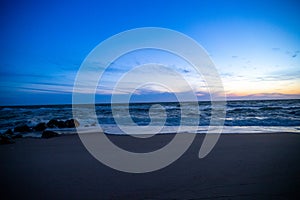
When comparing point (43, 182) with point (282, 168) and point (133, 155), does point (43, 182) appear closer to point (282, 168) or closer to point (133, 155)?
point (133, 155)

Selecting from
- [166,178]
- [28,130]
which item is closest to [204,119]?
[28,130]

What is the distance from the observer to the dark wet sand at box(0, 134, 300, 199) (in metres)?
3.31

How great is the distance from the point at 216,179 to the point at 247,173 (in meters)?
0.79

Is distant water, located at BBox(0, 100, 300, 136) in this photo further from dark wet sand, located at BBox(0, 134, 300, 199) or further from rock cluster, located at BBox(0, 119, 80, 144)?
dark wet sand, located at BBox(0, 134, 300, 199)

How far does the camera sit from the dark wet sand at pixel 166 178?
10.9 feet

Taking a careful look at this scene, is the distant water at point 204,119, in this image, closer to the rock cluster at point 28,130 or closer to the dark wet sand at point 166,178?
the rock cluster at point 28,130

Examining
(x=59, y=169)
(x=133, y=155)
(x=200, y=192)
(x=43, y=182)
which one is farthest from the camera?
(x=133, y=155)

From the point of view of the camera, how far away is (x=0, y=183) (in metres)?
3.84

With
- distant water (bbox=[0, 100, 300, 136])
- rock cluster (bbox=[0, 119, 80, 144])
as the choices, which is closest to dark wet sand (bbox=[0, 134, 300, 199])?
rock cluster (bbox=[0, 119, 80, 144])

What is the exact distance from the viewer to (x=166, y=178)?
13.0 feet

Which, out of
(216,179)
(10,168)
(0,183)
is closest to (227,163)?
(216,179)

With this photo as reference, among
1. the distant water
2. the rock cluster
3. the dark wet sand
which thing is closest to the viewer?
the dark wet sand

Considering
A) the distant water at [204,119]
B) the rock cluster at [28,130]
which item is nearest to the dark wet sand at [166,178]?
the rock cluster at [28,130]

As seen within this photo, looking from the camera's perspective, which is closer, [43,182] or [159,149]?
[43,182]
